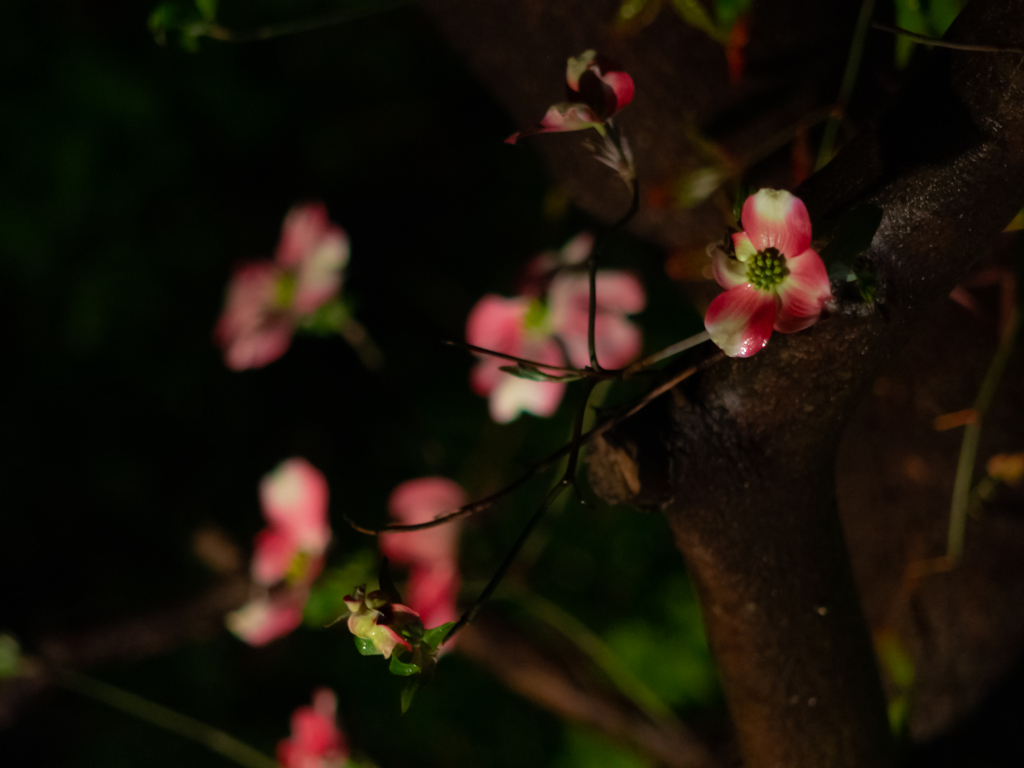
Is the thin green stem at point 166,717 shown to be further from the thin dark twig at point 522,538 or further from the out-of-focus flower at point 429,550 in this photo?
the thin dark twig at point 522,538

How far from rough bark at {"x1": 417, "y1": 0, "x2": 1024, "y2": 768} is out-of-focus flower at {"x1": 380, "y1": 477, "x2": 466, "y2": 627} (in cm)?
29

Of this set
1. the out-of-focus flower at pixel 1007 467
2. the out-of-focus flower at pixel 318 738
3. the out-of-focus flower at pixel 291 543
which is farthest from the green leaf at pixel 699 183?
the out-of-focus flower at pixel 318 738

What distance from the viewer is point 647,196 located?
61 cm

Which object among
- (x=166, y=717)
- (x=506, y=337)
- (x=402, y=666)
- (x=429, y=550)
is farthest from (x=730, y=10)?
(x=166, y=717)

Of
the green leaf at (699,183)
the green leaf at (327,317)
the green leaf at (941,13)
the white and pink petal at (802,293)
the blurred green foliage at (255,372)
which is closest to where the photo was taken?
the white and pink petal at (802,293)

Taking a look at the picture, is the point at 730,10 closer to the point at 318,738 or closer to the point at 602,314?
the point at 602,314

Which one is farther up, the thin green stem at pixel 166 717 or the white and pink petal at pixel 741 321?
the white and pink petal at pixel 741 321

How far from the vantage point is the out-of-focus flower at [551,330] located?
0.71 meters

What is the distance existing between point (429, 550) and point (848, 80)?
0.60 m

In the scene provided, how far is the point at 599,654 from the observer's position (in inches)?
35.7

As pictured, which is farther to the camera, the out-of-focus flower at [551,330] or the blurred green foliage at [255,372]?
the blurred green foliage at [255,372]

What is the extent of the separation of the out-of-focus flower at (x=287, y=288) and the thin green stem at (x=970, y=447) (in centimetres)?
63

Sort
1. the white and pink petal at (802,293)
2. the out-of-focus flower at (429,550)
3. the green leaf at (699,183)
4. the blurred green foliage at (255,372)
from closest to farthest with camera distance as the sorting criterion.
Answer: the white and pink petal at (802,293)
the green leaf at (699,183)
the out-of-focus flower at (429,550)
the blurred green foliage at (255,372)

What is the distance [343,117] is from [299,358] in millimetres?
424
